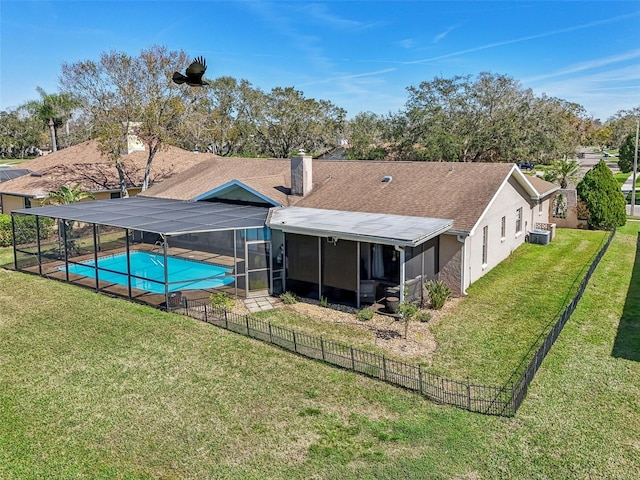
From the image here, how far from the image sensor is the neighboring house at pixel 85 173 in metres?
30.2

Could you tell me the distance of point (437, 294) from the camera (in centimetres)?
1605

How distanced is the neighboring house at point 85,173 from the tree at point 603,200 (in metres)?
26.3

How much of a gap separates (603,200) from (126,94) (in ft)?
95.2

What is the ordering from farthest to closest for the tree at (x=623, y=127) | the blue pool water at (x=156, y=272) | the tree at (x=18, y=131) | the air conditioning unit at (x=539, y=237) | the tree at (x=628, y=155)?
the tree at (x=623, y=127)
the tree at (x=18, y=131)
the tree at (x=628, y=155)
the air conditioning unit at (x=539, y=237)
the blue pool water at (x=156, y=272)

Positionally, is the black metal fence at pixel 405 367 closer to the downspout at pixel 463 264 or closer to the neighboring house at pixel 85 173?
the downspout at pixel 463 264

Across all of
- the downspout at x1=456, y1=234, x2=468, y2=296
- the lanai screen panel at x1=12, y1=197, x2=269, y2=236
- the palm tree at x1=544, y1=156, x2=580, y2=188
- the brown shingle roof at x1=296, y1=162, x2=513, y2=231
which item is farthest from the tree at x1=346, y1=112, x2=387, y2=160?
the downspout at x1=456, y1=234, x2=468, y2=296

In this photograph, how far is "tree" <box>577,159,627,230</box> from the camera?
2831cm

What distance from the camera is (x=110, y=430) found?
9.37 m

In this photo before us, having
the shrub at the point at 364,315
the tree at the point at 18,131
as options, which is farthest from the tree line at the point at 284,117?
the tree at the point at 18,131

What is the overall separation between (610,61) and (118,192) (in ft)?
158

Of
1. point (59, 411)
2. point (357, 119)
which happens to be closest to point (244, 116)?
point (357, 119)

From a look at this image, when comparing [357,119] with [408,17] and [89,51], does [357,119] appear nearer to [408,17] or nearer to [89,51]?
[408,17]

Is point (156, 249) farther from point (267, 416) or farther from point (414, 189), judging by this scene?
point (267, 416)

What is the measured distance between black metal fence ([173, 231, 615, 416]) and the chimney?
7.94m
